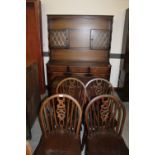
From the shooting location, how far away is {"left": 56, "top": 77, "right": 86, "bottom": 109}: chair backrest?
193 centimetres

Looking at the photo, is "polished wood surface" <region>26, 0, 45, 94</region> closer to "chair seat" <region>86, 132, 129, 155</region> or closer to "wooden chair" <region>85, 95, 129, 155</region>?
"wooden chair" <region>85, 95, 129, 155</region>

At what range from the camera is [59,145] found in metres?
1.30

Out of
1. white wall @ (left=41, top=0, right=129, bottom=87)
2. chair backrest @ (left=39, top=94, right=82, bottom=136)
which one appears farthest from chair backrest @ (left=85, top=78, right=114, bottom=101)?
white wall @ (left=41, top=0, right=129, bottom=87)

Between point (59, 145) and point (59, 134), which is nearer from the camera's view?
point (59, 145)

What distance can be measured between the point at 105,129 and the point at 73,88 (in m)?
0.75

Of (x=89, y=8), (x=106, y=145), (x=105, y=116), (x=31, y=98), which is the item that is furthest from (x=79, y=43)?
(x=106, y=145)

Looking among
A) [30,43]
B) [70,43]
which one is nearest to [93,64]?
[70,43]

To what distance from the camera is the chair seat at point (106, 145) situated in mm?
1244

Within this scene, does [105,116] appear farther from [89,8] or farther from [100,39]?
[89,8]

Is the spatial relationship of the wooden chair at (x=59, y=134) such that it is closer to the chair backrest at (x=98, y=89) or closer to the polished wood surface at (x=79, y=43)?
the chair backrest at (x=98, y=89)
